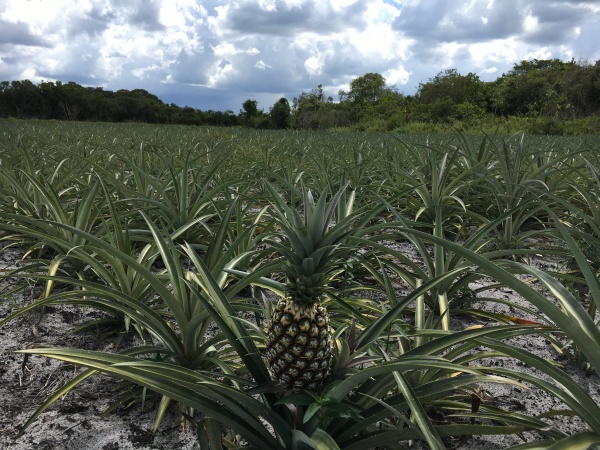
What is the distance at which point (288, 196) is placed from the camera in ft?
9.72

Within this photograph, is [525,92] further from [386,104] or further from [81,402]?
[81,402]

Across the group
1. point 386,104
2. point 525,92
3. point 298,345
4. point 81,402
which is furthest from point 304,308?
point 386,104

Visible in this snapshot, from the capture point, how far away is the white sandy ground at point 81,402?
1.16 metres

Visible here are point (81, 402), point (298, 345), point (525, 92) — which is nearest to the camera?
point (298, 345)

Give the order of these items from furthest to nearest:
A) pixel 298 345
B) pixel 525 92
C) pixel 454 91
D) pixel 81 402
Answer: pixel 454 91 → pixel 525 92 → pixel 81 402 → pixel 298 345

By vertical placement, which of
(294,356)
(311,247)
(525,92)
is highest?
(525,92)

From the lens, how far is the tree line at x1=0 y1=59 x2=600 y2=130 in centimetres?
2522

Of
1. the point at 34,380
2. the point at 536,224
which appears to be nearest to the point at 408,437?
the point at 34,380

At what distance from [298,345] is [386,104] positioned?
3521 centimetres

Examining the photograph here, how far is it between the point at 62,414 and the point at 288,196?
1.97 m

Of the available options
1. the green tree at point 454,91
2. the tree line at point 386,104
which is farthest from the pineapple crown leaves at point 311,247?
the green tree at point 454,91

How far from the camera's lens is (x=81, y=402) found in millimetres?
1301

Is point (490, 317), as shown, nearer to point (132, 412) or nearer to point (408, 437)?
point (408, 437)

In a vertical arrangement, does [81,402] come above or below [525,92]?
below
